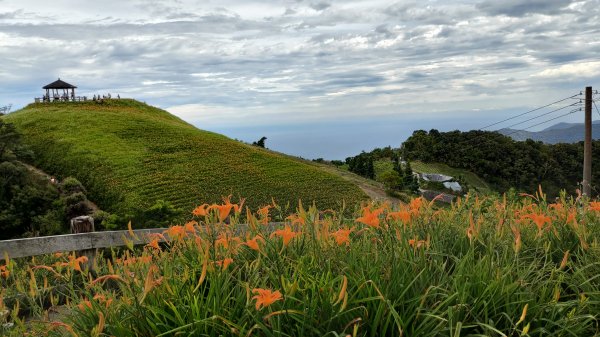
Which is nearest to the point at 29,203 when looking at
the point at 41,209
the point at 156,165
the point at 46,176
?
the point at 41,209

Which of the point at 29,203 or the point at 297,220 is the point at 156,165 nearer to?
the point at 29,203

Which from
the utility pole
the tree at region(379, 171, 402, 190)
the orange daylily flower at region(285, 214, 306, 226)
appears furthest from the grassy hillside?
the orange daylily flower at region(285, 214, 306, 226)

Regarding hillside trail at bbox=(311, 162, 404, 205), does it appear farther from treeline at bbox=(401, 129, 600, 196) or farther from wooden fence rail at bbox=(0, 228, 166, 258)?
wooden fence rail at bbox=(0, 228, 166, 258)

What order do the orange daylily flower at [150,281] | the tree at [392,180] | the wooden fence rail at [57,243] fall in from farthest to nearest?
1. the tree at [392,180]
2. the wooden fence rail at [57,243]
3. the orange daylily flower at [150,281]

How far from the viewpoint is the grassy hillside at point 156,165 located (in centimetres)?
2386

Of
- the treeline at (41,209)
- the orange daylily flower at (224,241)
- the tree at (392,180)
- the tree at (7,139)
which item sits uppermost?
the tree at (7,139)

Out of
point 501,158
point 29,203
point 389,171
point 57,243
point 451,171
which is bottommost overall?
point 451,171

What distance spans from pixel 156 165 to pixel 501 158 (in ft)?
110

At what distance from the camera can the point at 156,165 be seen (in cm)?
2744

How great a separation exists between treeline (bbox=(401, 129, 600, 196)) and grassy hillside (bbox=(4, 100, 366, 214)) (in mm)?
20144

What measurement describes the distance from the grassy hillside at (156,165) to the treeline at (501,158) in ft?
66.1

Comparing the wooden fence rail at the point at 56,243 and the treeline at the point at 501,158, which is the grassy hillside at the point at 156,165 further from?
the treeline at the point at 501,158

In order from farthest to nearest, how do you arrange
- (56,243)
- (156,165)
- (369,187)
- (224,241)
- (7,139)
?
(369,187), (156,165), (7,139), (56,243), (224,241)

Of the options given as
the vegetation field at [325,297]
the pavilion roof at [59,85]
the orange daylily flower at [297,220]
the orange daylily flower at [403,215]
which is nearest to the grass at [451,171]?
the pavilion roof at [59,85]
